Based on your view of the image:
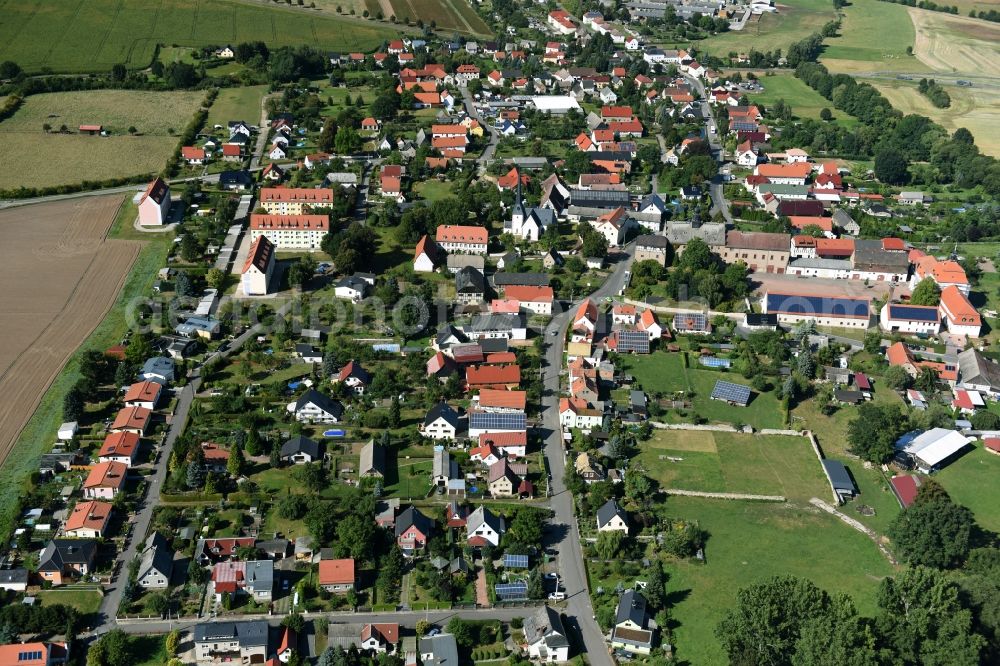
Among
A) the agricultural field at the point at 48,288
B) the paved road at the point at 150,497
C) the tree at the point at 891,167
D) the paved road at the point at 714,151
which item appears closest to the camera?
the paved road at the point at 150,497

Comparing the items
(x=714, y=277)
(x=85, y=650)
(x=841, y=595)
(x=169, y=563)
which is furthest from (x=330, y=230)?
(x=841, y=595)

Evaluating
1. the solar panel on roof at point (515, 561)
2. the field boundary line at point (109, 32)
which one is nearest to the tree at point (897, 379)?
the solar panel on roof at point (515, 561)

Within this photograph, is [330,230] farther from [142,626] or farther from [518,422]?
[142,626]

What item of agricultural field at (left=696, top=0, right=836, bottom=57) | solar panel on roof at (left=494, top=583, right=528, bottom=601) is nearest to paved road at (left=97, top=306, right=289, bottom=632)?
solar panel on roof at (left=494, top=583, right=528, bottom=601)

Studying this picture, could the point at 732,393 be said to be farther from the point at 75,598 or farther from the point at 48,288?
the point at 48,288

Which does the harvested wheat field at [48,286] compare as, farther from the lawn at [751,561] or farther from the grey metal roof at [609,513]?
the lawn at [751,561]

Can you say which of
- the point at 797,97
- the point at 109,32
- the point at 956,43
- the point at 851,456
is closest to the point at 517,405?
the point at 851,456

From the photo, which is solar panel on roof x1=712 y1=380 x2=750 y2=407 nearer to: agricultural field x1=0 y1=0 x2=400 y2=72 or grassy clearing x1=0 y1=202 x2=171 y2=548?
grassy clearing x1=0 y1=202 x2=171 y2=548
